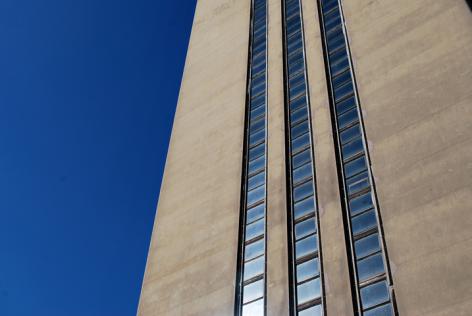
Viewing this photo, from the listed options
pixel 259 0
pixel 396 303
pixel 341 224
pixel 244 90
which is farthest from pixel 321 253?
pixel 259 0

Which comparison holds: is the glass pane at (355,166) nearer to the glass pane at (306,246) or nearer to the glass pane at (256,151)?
the glass pane at (306,246)

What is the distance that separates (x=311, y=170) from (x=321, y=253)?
13.3 feet

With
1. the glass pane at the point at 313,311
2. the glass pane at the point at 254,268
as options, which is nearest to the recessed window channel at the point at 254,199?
the glass pane at the point at 254,268

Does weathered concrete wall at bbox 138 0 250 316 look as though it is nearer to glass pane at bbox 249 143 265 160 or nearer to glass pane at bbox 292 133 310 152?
glass pane at bbox 249 143 265 160

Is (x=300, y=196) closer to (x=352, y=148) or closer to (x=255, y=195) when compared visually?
(x=255, y=195)

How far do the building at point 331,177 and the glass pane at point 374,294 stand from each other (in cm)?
3

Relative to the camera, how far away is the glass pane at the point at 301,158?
2027 cm

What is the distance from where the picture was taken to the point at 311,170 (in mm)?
19656

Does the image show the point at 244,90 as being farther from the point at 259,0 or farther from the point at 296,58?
the point at 259,0

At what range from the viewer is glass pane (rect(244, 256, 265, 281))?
17641mm

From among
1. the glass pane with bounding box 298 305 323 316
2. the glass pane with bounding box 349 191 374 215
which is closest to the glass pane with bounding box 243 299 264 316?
the glass pane with bounding box 298 305 323 316

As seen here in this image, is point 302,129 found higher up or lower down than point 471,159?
higher up

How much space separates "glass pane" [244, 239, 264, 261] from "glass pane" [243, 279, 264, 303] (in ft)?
3.81

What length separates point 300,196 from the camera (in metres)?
18.9
